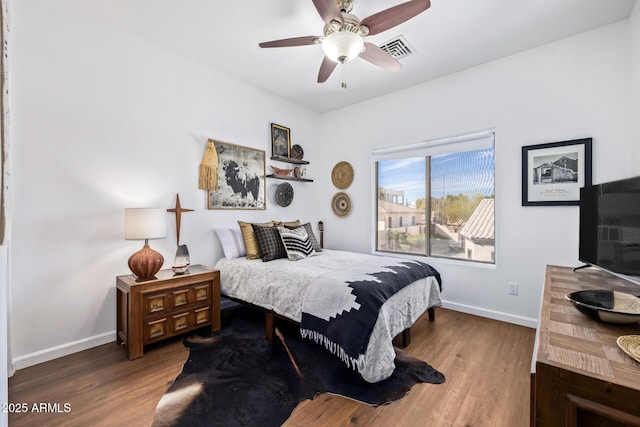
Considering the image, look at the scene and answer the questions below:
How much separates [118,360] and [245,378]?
1096 millimetres

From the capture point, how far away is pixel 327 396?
69.4 inches

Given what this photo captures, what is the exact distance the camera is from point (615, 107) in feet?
7.89

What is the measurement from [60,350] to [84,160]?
156 centimetres

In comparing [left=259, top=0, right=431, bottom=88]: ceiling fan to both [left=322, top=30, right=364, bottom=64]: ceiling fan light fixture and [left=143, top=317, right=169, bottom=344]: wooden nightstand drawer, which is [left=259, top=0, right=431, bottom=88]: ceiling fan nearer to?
[left=322, top=30, right=364, bottom=64]: ceiling fan light fixture

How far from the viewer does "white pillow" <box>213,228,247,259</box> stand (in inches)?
124

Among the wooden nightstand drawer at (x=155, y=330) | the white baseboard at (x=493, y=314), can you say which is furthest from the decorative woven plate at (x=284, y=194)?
the white baseboard at (x=493, y=314)

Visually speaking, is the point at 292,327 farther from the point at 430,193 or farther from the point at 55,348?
the point at 430,193

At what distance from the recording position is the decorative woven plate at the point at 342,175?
427 cm

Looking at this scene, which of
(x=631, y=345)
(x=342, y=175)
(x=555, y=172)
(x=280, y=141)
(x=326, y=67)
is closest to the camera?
(x=631, y=345)

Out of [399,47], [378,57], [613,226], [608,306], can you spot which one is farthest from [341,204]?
[608,306]

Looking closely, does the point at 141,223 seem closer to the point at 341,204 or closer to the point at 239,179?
the point at 239,179

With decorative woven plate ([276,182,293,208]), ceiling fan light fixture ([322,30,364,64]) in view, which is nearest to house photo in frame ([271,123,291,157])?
decorative woven plate ([276,182,293,208])

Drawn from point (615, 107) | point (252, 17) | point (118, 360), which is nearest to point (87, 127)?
point (252, 17)

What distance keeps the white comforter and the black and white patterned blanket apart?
0.07m
